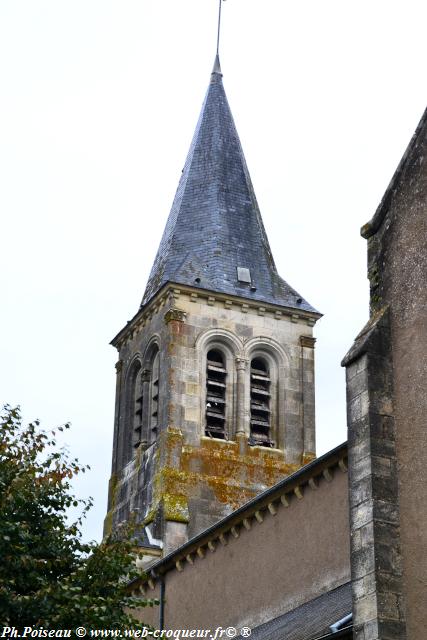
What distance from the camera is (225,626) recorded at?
2197 centimetres

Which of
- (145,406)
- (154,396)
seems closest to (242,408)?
(154,396)

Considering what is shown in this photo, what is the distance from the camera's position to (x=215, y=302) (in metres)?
34.0

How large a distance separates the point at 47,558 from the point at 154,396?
57.8 feet

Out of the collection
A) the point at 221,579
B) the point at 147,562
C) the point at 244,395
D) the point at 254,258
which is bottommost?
the point at 221,579

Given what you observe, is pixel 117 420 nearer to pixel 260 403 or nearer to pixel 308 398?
pixel 260 403

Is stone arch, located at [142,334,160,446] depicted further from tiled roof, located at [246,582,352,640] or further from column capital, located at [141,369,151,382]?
tiled roof, located at [246,582,352,640]

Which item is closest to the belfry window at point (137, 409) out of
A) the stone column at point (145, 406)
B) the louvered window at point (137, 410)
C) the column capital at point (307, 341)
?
the louvered window at point (137, 410)

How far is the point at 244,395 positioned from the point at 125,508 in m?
4.30

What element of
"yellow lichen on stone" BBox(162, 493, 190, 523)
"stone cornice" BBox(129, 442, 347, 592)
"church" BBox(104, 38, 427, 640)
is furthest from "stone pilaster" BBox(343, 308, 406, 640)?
"yellow lichen on stone" BBox(162, 493, 190, 523)

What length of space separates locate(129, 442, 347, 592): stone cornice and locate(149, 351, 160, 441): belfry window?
803cm

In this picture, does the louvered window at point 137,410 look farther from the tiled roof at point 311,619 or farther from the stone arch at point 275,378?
the tiled roof at point 311,619

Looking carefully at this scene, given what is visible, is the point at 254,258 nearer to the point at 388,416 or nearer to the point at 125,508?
the point at 125,508

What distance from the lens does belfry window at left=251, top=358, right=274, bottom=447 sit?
33188 millimetres

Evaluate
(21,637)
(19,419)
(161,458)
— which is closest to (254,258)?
(161,458)
